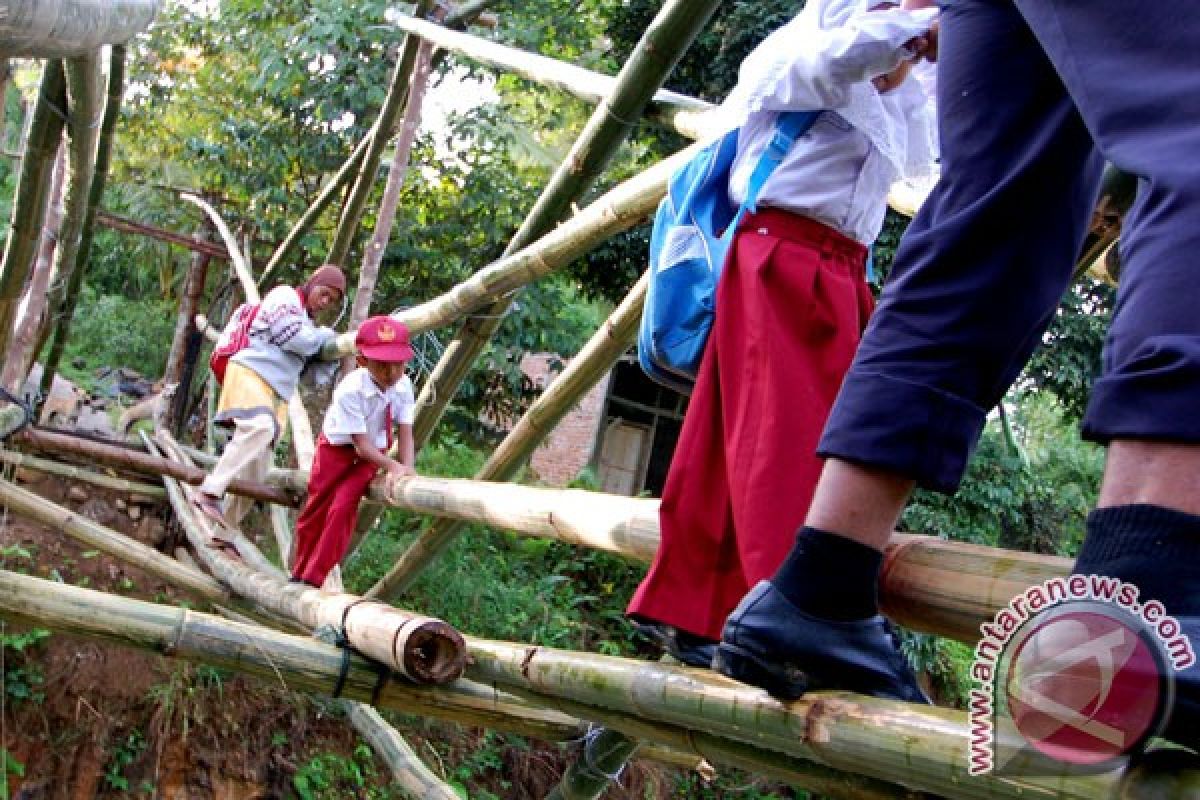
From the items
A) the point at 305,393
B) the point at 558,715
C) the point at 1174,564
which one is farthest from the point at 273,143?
the point at 1174,564

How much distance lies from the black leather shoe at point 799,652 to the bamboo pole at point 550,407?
6.41 ft

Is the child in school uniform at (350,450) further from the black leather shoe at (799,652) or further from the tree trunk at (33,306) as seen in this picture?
the black leather shoe at (799,652)

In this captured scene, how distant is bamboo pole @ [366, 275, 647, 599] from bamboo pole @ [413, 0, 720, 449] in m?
0.38

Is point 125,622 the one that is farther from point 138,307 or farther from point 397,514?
point 138,307

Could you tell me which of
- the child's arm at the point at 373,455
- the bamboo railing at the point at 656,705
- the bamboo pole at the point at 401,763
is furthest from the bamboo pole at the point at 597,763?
the child's arm at the point at 373,455

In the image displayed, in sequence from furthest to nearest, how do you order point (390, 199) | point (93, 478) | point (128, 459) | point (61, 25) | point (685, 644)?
point (93, 478) < point (390, 199) < point (128, 459) < point (685, 644) < point (61, 25)

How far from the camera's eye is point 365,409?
4.29m

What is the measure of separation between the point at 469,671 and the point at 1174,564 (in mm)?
1543

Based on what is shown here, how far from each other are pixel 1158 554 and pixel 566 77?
10.6ft

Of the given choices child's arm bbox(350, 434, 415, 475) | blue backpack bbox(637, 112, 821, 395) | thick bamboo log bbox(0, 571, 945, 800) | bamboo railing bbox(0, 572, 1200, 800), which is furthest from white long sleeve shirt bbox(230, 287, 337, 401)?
blue backpack bbox(637, 112, 821, 395)

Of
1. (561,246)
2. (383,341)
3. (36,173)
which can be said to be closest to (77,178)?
(36,173)

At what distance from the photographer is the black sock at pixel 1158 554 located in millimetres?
868

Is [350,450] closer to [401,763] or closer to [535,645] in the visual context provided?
[401,763]

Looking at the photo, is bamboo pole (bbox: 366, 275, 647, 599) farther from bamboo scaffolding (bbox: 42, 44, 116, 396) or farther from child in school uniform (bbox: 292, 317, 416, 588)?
bamboo scaffolding (bbox: 42, 44, 116, 396)
